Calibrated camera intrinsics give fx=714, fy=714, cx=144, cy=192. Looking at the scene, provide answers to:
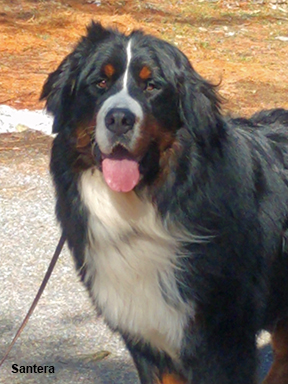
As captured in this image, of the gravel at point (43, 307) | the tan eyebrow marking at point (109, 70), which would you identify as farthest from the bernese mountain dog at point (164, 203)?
the gravel at point (43, 307)

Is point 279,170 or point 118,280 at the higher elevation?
point 279,170

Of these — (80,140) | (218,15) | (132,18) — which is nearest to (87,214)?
(80,140)

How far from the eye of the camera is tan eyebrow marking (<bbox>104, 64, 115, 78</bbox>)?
3.11 m

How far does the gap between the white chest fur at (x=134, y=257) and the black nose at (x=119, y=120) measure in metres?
0.28

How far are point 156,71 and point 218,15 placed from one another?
798 cm

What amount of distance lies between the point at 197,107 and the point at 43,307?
1.99 m

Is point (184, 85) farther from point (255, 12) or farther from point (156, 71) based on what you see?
point (255, 12)

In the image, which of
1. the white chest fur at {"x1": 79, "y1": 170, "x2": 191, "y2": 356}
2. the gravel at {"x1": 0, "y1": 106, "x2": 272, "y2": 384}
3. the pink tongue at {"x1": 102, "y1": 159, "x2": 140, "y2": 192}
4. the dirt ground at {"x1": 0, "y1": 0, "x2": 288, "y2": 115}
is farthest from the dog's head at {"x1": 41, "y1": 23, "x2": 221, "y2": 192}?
the dirt ground at {"x1": 0, "y1": 0, "x2": 288, "y2": 115}

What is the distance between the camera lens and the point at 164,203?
3.17 metres

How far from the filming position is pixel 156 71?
3133 millimetres

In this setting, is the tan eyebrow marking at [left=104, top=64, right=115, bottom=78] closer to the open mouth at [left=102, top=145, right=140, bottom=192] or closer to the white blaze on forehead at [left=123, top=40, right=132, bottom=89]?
the white blaze on forehead at [left=123, top=40, right=132, bottom=89]

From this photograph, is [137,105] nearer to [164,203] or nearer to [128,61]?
[128,61]

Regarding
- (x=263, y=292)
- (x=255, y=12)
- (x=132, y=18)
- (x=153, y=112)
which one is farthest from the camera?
(x=255, y=12)

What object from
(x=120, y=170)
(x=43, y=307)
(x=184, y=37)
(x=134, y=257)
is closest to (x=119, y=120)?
(x=120, y=170)
